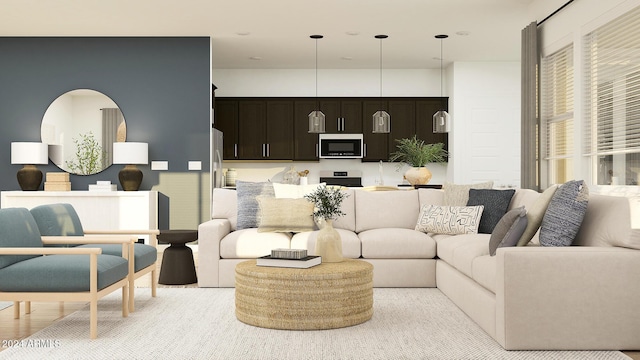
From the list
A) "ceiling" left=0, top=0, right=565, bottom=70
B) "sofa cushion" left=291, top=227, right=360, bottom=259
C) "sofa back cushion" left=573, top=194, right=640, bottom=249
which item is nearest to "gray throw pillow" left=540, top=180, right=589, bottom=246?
"sofa back cushion" left=573, top=194, right=640, bottom=249

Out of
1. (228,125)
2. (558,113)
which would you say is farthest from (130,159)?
(558,113)

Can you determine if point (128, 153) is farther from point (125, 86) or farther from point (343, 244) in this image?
point (343, 244)

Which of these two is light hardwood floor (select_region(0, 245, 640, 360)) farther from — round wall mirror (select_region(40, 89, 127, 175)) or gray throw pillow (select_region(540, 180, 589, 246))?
round wall mirror (select_region(40, 89, 127, 175))

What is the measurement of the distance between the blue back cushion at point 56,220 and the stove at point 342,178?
6.08 m

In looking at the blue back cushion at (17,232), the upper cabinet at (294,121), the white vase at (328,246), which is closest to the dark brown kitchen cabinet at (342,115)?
the upper cabinet at (294,121)

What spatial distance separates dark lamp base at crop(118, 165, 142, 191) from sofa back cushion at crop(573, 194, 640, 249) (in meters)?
5.57

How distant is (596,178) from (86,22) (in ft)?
19.2

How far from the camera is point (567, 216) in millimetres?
3707

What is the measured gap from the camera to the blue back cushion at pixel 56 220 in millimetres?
4188

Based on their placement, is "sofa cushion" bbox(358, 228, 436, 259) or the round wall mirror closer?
"sofa cushion" bbox(358, 228, 436, 259)

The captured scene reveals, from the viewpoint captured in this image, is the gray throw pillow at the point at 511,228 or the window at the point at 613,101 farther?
the window at the point at 613,101

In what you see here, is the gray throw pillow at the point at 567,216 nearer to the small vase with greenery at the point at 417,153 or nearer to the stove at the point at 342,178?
the small vase with greenery at the point at 417,153

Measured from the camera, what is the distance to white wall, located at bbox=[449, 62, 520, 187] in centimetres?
968

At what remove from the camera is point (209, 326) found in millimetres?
3881
